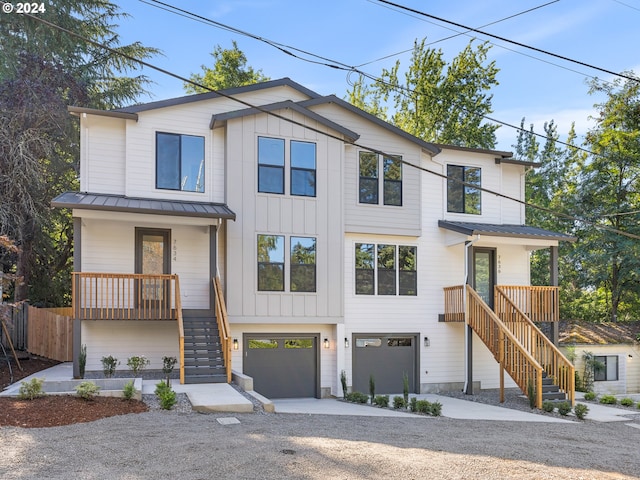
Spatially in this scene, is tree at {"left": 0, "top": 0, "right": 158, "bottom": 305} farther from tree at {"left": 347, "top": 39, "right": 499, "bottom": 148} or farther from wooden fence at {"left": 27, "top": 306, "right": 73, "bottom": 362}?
tree at {"left": 347, "top": 39, "right": 499, "bottom": 148}

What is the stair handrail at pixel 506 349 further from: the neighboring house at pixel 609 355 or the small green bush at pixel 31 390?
the small green bush at pixel 31 390

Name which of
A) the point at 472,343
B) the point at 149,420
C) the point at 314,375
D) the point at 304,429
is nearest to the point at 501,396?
the point at 472,343

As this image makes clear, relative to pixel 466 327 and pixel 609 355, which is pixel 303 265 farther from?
pixel 609 355

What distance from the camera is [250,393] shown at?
1167 cm

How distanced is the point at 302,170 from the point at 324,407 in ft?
20.9

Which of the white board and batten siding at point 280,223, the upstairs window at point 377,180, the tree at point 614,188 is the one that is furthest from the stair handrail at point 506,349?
the tree at point 614,188

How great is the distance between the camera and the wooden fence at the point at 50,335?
1681cm

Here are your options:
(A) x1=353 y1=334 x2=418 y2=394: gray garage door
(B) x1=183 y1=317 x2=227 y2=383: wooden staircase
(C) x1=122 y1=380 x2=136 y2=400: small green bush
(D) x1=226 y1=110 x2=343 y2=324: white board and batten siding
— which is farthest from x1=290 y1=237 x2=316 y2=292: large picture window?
(C) x1=122 y1=380 x2=136 y2=400: small green bush

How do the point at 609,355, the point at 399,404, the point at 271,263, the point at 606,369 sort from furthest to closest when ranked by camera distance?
the point at 609,355, the point at 606,369, the point at 271,263, the point at 399,404

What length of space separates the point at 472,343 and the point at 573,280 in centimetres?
1365

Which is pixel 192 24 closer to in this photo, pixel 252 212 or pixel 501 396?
pixel 252 212

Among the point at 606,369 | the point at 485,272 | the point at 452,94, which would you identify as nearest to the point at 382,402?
the point at 485,272

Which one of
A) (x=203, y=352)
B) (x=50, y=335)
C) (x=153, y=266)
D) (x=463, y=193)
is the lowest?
(x=50, y=335)

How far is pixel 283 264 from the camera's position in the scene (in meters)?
15.7
